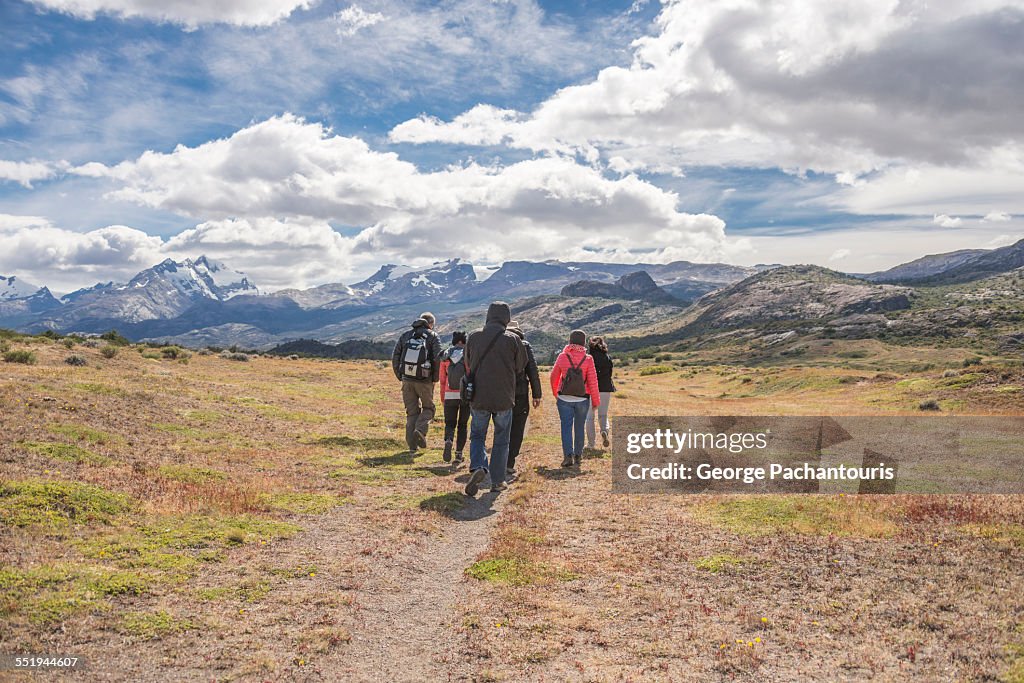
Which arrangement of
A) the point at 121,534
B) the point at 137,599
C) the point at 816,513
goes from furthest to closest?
the point at 816,513 → the point at 121,534 → the point at 137,599

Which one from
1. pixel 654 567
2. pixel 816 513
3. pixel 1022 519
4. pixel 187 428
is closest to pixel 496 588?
pixel 654 567

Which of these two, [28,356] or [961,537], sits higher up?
[28,356]

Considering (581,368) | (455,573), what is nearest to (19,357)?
(581,368)

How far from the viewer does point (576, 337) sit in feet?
53.6

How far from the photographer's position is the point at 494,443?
1367 cm

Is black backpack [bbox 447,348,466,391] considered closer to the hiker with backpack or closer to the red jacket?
the hiker with backpack

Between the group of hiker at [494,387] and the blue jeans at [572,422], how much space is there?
0.03m

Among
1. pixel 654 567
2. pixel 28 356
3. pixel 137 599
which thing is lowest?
pixel 654 567

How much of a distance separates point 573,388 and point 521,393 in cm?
194

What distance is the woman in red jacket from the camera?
52.4 feet

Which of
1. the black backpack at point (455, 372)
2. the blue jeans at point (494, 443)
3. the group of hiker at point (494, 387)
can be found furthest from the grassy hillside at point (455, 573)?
the black backpack at point (455, 372)

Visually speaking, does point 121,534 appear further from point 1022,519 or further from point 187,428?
point 1022,519

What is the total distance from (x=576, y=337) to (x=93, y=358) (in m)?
32.6

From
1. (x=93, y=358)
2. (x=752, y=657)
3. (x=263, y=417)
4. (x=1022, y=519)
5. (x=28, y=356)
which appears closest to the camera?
(x=752, y=657)
